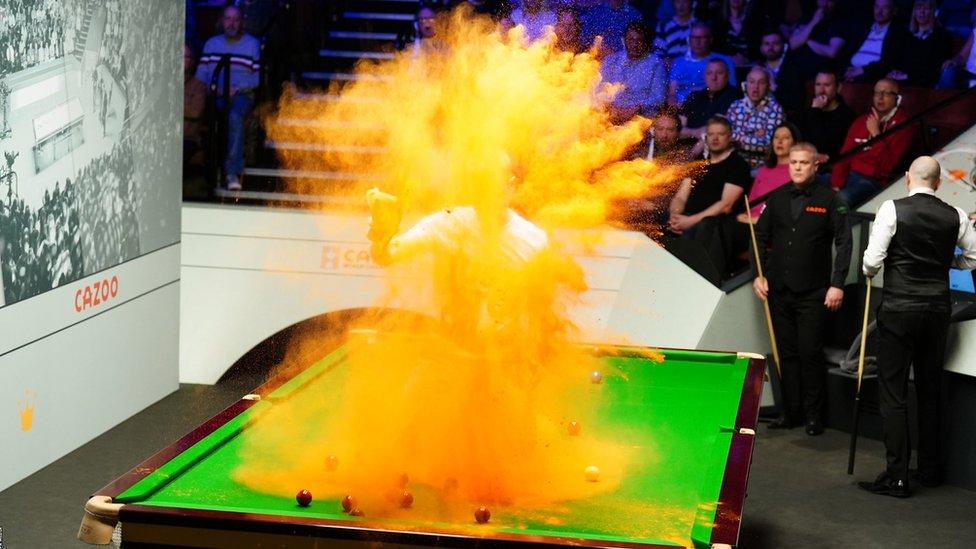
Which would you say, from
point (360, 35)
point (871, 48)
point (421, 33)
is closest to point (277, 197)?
point (421, 33)

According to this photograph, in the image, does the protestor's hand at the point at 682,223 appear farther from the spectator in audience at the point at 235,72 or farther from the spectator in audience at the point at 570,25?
the spectator in audience at the point at 235,72

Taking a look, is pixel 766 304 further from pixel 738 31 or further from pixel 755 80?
pixel 738 31

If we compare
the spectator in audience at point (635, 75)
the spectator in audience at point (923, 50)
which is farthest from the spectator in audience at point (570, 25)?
the spectator in audience at point (923, 50)

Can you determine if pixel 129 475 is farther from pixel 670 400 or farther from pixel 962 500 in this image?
pixel 962 500

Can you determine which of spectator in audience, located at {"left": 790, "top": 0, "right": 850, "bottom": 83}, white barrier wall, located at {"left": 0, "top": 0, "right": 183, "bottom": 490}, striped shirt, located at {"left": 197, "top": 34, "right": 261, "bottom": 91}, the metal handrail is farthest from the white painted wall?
spectator in audience, located at {"left": 790, "top": 0, "right": 850, "bottom": 83}

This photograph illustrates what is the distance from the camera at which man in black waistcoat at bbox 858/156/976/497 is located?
6117mm

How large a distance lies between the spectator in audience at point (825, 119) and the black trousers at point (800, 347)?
4.49 feet

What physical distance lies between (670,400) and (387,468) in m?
1.59

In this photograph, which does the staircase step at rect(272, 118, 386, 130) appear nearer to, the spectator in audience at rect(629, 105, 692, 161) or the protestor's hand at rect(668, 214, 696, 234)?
the spectator in audience at rect(629, 105, 692, 161)

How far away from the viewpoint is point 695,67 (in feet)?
28.3

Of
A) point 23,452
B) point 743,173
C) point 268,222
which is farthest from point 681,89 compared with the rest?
point 23,452

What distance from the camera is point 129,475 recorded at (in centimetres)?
368

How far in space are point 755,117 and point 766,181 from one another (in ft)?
1.73

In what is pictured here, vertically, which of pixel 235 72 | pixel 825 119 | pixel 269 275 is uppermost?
pixel 825 119
